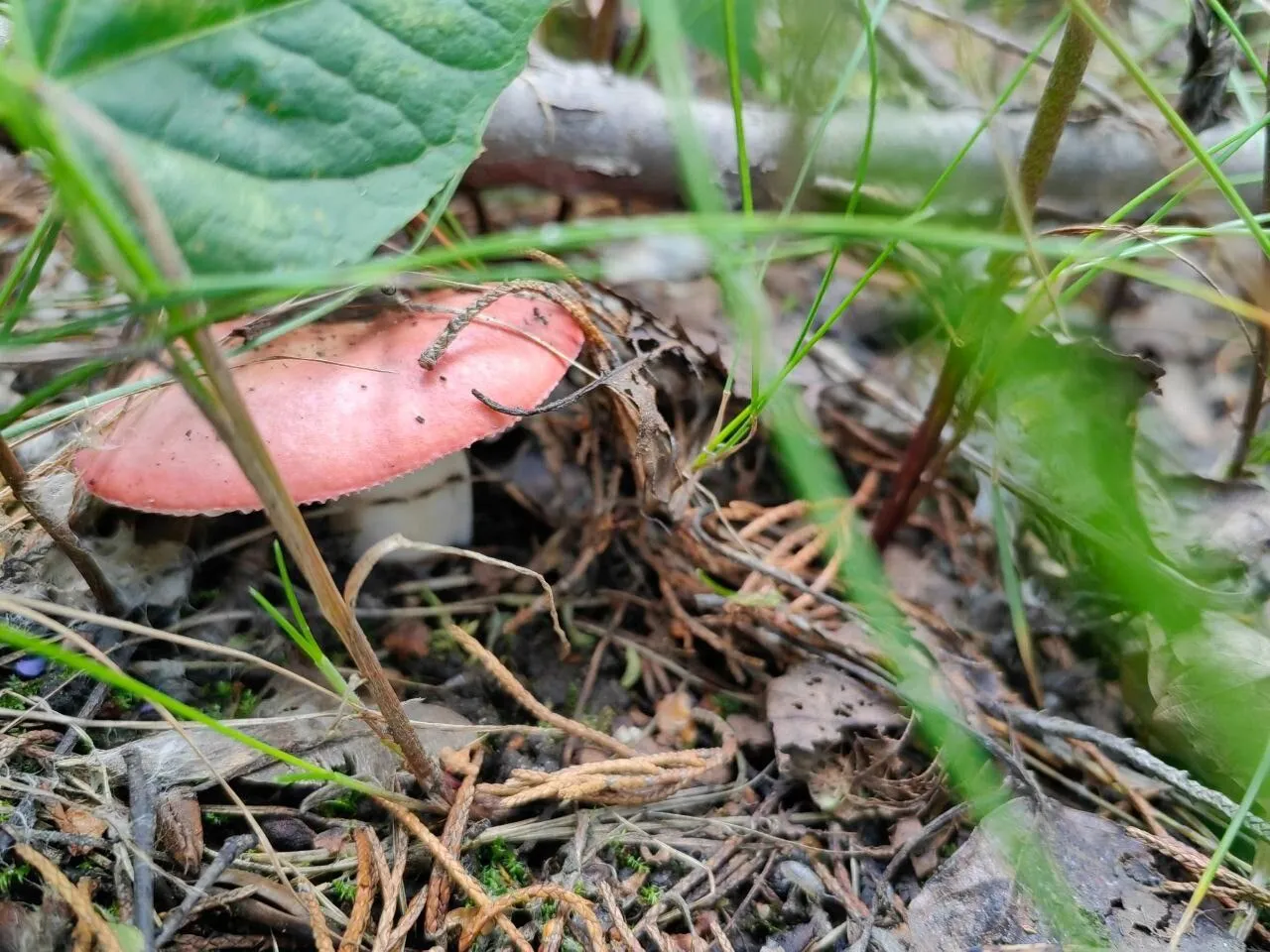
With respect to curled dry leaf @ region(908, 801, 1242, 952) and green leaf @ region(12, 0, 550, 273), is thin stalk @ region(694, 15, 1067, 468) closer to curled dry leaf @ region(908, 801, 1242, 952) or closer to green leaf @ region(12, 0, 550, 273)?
green leaf @ region(12, 0, 550, 273)

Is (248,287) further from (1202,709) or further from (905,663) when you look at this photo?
(1202,709)

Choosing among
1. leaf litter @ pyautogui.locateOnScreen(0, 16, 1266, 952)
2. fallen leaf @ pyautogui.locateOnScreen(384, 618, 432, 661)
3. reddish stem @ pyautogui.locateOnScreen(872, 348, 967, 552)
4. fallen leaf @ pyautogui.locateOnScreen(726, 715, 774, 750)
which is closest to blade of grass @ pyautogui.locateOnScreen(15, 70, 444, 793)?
leaf litter @ pyautogui.locateOnScreen(0, 16, 1266, 952)

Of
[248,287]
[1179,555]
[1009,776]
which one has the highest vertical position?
[248,287]

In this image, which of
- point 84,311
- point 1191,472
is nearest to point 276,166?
point 84,311

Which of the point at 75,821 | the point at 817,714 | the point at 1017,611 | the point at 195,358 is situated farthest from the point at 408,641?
the point at 1017,611

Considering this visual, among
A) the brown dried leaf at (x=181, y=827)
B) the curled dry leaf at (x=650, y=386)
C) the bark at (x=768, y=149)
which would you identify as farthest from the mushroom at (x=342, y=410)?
the bark at (x=768, y=149)

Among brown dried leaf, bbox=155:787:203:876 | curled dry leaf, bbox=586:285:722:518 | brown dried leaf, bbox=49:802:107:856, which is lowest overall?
brown dried leaf, bbox=49:802:107:856
